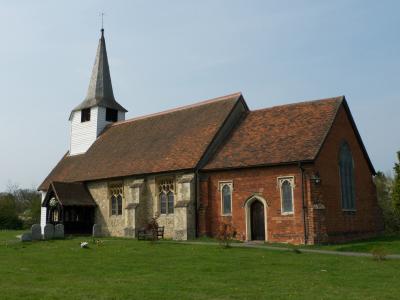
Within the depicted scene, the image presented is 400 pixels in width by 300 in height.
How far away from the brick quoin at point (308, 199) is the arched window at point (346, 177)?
481mm

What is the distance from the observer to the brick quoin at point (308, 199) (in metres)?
23.9

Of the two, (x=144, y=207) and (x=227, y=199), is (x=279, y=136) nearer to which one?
(x=227, y=199)

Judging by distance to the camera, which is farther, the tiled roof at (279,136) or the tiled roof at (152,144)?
the tiled roof at (152,144)

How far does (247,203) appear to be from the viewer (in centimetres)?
2609

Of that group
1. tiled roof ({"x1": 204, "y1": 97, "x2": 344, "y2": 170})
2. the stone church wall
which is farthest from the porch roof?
tiled roof ({"x1": 204, "y1": 97, "x2": 344, "y2": 170})

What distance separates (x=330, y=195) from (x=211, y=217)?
695cm

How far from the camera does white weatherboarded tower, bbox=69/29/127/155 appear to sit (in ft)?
135

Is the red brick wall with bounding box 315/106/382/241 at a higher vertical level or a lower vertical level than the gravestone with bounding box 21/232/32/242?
higher

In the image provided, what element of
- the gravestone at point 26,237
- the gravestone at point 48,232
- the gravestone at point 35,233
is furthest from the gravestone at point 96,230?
the gravestone at point 26,237

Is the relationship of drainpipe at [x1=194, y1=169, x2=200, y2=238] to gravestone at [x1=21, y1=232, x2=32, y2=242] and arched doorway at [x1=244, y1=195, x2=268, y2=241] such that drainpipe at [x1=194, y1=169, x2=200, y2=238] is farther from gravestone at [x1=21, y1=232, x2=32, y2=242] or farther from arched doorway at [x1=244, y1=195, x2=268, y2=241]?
gravestone at [x1=21, y1=232, x2=32, y2=242]

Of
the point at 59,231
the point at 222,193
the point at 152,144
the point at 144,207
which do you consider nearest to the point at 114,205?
the point at 144,207

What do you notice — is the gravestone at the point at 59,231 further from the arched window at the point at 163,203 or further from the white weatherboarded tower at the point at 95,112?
the white weatherboarded tower at the point at 95,112

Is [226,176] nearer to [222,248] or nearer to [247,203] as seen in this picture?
[247,203]

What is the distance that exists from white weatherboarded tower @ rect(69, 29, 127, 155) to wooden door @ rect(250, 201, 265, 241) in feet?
64.2
